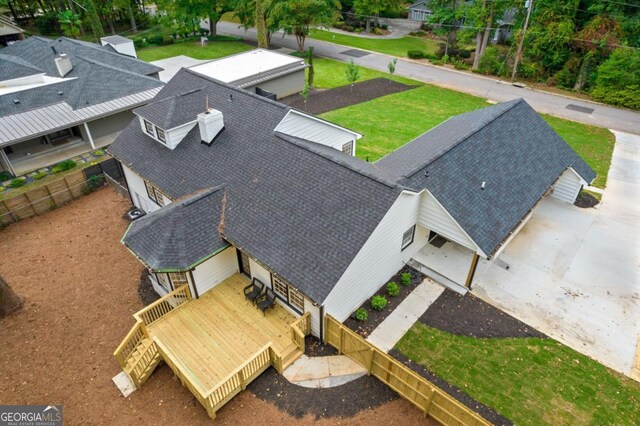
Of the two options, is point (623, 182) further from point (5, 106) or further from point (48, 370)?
point (5, 106)

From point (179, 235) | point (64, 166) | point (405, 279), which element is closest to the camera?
point (179, 235)

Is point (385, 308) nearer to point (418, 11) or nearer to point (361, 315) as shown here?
point (361, 315)

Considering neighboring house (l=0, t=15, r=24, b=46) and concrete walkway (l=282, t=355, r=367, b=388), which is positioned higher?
neighboring house (l=0, t=15, r=24, b=46)

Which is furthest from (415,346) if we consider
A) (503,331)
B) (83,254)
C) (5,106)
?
(5,106)

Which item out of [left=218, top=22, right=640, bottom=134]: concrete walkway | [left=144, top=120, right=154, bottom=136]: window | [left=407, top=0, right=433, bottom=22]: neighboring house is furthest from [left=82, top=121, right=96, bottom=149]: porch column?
[left=407, top=0, right=433, bottom=22]: neighboring house

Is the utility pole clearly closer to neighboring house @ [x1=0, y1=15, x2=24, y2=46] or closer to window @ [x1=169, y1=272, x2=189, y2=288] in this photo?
window @ [x1=169, y1=272, x2=189, y2=288]

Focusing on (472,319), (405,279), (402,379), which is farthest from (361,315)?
(472,319)
